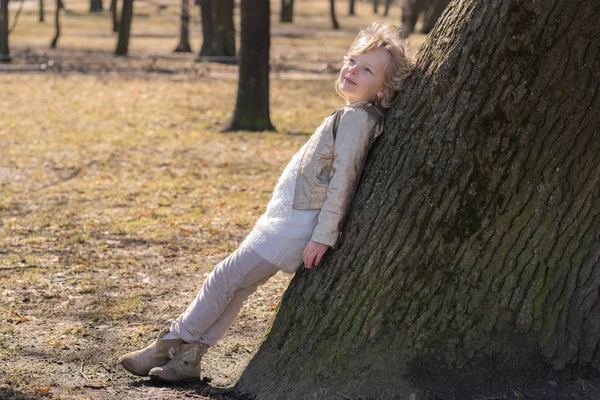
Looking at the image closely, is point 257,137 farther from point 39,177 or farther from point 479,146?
point 479,146

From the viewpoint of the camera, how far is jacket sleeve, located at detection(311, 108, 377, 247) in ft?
12.1

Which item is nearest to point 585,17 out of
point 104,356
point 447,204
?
point 447,204

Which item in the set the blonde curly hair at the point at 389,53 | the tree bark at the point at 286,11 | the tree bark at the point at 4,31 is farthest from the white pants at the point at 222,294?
the tree bark at the point at 286,11

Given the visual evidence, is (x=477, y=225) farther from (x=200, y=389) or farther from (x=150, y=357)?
(x=150, y=357)

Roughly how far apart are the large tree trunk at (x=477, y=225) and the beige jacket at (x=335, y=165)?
7cm

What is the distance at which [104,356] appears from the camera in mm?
4609

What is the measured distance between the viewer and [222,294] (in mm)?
4008

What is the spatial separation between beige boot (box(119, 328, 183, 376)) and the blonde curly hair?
152 centimetres

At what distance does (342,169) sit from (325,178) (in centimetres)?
12

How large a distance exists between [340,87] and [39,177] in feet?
22.1

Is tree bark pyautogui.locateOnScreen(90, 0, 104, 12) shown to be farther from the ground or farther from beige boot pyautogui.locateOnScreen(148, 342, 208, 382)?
beige boot pyautogui.locateOnScreen(148, 342, 208, 382)

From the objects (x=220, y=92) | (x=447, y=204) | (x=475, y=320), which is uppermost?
(x=447, y=204)

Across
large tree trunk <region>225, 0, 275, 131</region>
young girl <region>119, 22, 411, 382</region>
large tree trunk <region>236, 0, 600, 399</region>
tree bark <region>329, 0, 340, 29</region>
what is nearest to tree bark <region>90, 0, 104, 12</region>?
tree bark <region>329, 0, 340, 29</region>

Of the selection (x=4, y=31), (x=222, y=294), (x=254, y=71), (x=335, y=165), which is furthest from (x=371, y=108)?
(x=4, y=31)
